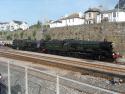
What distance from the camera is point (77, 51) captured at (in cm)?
3612

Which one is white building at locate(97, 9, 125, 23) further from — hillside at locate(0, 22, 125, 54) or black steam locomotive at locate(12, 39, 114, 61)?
black steam locomotive at locate(12, 39, 114, 61)

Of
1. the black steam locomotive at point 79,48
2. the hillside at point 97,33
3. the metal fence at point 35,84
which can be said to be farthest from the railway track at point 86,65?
the hillside at point 97,33

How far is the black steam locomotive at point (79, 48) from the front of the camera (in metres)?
32.1

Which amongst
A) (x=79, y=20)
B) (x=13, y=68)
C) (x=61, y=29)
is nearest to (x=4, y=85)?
(x=13, y=68)

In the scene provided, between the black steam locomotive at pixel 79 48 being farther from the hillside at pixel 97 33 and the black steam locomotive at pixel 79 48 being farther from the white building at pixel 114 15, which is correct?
the white building at pixel 114 15

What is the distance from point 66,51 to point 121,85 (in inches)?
886

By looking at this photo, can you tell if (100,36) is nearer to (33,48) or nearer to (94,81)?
(33,48)

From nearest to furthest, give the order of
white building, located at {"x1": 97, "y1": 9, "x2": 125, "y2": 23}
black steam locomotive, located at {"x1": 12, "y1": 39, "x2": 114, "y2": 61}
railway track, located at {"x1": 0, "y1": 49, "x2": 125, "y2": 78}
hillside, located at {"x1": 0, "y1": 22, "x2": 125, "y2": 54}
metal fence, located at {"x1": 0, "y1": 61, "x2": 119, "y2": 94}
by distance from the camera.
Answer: metal fence, located at {"x1": 0, "y1": 61, "x2": 119, "y2": 94}, railway track, located at {"x1": 0, "y1": 49, "x2": 125, "y2": 78}, black steam locomotive, located at {"x1": 12, "y1": 39, "x2": 114, "y2": 61}, hillside, located at {"x1": 0, "y1": 22, "x2": 125, "y2": 54}, white building, located at {"x1": 97, "y1": 9, "x2": 125, "y2": 23}

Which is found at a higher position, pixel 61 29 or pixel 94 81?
pixel 61 29

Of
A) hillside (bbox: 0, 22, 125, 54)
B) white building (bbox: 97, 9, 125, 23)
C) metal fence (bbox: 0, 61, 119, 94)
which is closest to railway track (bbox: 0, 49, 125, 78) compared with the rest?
metal fence (bbox: 0, 61, 119, 94)

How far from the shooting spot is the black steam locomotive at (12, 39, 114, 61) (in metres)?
32.1

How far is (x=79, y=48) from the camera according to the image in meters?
35.3

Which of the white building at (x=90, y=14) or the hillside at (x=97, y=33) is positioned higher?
the white building at (x=90, y=14)

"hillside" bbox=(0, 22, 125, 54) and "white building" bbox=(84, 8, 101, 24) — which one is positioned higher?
"white building" bbox=(84, 8, 101, 24)
